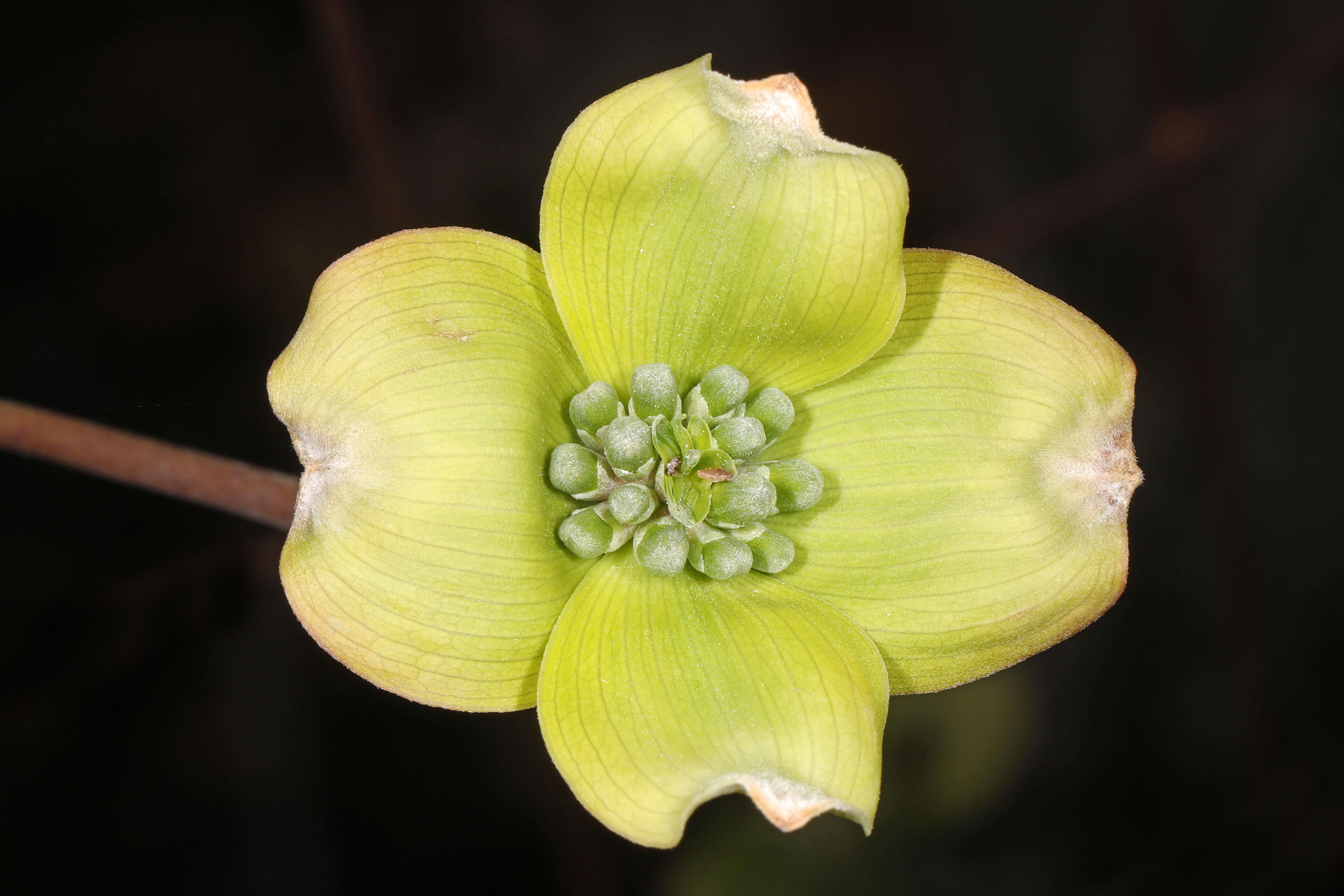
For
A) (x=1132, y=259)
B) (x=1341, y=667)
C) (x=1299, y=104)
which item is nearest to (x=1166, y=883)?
(x=1341, y=667)

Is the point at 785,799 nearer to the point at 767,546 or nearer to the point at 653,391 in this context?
the point at 767,546

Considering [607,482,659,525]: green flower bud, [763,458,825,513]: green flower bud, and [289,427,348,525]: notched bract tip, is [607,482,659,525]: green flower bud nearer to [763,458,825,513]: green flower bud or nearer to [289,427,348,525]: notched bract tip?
[763,458,825,513]: green flower bud

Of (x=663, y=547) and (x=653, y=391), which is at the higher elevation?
(x=653, y=391)

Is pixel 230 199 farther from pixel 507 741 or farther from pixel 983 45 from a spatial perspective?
pixel 983 45

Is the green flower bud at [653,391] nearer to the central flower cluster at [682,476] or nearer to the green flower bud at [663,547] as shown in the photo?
the central flower cluster at [682,476]

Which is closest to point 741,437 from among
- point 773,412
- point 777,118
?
point 773,412

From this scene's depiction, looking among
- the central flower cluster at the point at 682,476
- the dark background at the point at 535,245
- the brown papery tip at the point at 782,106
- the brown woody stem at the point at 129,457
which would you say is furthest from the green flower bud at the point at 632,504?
the dark background at the point at 535,245

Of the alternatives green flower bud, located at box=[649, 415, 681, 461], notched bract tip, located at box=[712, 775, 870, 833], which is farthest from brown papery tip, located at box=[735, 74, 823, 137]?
notched bract tip, located at box=[712, 775, 870, 833]
